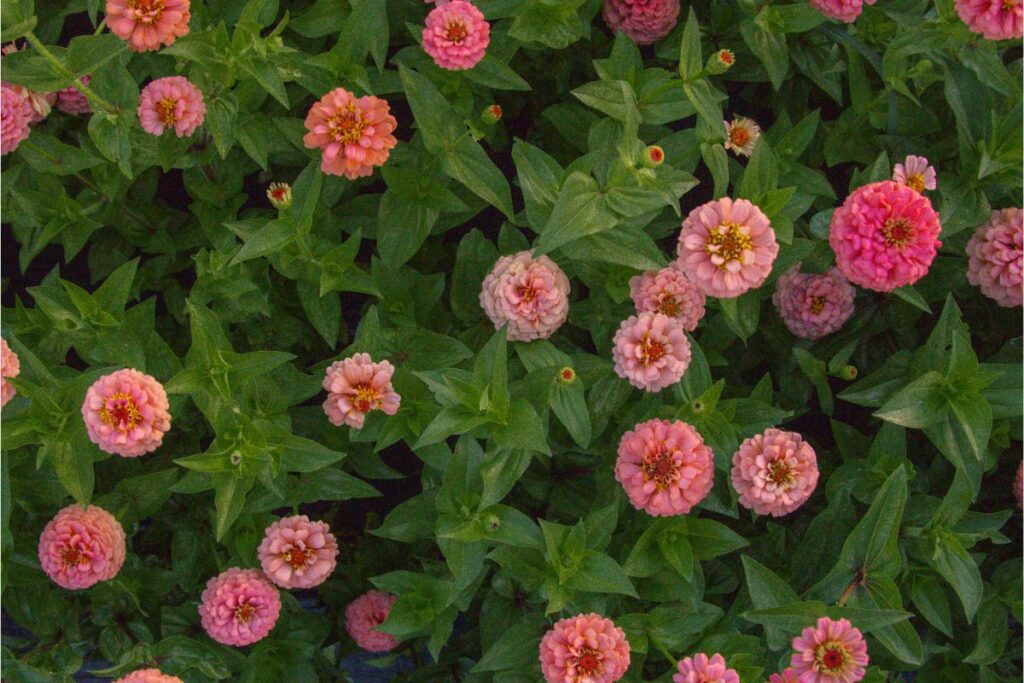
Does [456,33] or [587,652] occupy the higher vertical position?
[456,33]

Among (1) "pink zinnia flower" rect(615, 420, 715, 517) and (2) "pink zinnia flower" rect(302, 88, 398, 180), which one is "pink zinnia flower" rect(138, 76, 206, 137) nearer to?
(2) "pink zinnia flower" rect(302, 88, 398, 180)

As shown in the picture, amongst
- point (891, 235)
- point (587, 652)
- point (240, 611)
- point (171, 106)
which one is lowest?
point (240, 611)

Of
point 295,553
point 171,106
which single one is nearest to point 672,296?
point 295,553

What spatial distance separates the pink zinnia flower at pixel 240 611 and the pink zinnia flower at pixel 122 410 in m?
0.36

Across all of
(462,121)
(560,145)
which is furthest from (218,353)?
(560,145)

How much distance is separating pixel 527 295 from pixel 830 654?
68 cm

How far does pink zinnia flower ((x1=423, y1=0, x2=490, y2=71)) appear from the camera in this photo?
1.41m

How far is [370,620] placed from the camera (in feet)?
5.74

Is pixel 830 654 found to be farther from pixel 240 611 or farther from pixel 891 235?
pixel 240 611

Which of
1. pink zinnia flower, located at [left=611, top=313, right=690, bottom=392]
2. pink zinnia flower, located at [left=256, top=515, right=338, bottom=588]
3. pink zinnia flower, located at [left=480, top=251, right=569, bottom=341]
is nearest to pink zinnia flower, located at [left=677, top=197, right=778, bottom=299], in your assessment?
pink zinnia flower, located at [left=611, top=313, right=690, bottom=392]

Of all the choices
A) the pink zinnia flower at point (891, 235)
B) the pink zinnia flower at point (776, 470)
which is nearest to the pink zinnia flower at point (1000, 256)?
the pink zinnia flower at point (891, 235)

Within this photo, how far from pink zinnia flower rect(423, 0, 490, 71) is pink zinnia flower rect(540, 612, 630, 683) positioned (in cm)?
86

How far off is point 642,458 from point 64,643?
1081 millimetres

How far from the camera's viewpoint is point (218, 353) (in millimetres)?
1427
